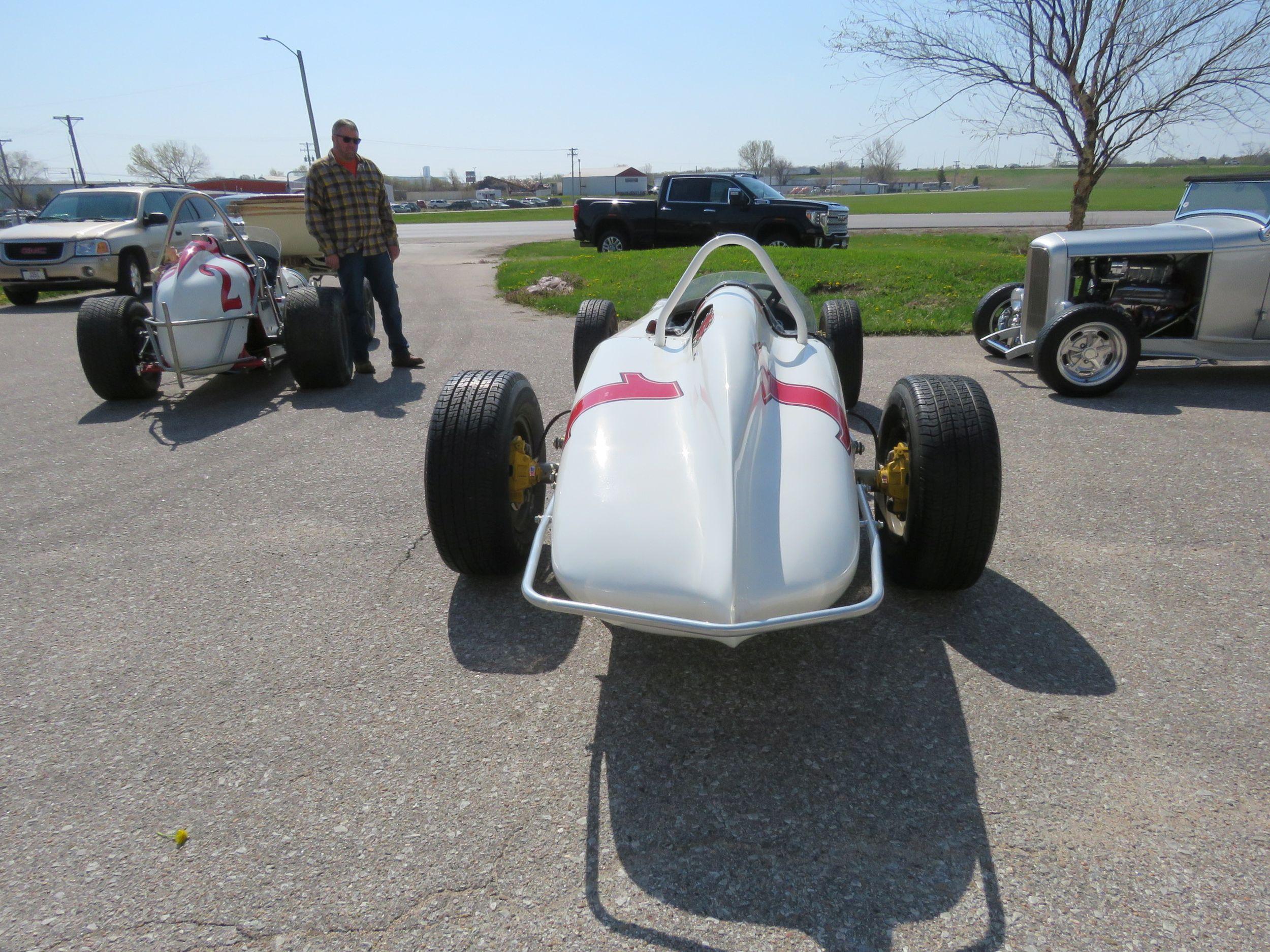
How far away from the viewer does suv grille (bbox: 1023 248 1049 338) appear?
7398mm

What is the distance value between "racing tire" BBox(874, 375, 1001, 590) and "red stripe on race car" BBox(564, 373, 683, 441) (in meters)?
0.94

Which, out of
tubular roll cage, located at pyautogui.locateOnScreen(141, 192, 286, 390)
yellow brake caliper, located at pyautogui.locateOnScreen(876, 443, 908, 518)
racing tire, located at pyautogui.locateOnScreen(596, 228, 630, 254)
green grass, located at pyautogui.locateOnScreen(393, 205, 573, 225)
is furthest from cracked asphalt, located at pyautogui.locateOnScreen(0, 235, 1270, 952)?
green grass, located at pyautogui.locateOnScreen(393, 205, 573, 225)

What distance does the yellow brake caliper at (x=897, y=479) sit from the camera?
131 inches

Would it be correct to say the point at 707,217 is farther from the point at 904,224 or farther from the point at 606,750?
the point at 606,750

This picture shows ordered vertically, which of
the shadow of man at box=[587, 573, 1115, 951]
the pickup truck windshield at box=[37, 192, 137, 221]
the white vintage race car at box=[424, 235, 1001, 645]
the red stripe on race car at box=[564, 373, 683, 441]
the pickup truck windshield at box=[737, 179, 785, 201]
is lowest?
the shadow of man at box=[587, 573, 1115, 951]

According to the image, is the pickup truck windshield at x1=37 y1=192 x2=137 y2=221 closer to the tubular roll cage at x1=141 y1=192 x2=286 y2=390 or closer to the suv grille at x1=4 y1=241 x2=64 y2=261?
the suv grille at x1=4 y1=241 x2=64 y2=261


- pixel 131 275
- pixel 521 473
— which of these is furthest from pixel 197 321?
pixel 131 275

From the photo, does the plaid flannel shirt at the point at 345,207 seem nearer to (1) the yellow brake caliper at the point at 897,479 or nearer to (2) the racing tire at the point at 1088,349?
(1) the yellow brake caliper at the point at 897,479

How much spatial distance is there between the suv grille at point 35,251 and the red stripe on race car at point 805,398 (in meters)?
13.8

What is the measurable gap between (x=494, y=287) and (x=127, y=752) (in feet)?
41.5

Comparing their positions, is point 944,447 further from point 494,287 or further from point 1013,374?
point 494,287

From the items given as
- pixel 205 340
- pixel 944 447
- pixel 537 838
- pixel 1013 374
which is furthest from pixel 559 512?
pixel 1013 374

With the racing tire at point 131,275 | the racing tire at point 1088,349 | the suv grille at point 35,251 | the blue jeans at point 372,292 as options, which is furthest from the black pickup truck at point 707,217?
the suv grille at point 35,251

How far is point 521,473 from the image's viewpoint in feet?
11.6
